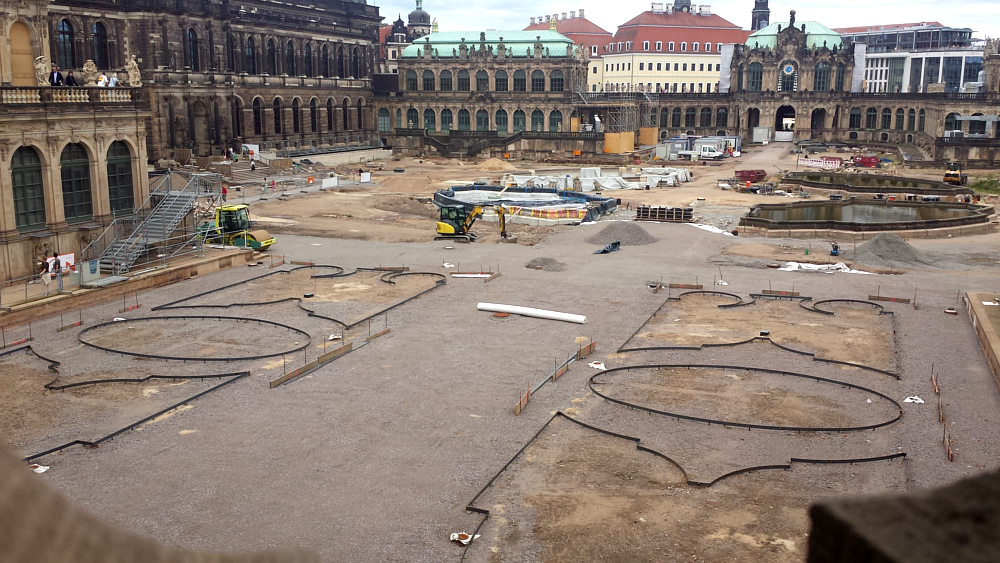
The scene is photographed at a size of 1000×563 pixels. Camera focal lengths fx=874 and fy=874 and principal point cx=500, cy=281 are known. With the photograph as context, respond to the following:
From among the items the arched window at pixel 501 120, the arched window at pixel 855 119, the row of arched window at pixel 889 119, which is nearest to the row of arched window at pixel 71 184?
the arched window at pixel 501 120

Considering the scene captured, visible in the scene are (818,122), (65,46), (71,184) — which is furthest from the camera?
(818,122)

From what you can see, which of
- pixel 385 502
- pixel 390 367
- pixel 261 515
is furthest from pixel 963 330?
pixel 261 515

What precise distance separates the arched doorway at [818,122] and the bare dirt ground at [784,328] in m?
100

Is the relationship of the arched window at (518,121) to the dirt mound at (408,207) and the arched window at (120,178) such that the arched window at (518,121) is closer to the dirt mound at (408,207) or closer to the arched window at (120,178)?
the dirt mound at (408,207)

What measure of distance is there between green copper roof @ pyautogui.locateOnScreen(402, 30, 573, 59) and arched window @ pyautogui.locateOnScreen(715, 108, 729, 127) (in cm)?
2689

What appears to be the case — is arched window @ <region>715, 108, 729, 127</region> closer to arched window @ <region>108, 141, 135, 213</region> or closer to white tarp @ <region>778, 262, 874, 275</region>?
white tarp @ <region>778, 262, 874, 275</region>

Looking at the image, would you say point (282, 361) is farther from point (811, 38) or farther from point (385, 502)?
point (811, 38)

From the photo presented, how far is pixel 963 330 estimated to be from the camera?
34.2 m

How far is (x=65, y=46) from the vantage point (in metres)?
82.9

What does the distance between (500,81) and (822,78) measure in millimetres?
47285

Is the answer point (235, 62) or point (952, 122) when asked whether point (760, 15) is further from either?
point (235, 62)

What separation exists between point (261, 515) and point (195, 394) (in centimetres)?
902

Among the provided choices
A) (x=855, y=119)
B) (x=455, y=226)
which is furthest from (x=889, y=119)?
(x=455, y=226)

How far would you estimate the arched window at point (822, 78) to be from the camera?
128 m
